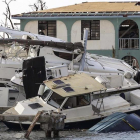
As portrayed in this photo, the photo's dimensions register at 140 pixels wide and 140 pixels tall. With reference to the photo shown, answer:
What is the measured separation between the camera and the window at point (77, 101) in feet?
95.7

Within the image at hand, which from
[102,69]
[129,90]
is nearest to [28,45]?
[102,69]

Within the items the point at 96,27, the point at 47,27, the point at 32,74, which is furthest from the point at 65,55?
the point at 47,27

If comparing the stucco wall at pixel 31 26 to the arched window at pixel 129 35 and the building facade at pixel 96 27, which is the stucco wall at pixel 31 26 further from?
the arched window at pixel 129 35

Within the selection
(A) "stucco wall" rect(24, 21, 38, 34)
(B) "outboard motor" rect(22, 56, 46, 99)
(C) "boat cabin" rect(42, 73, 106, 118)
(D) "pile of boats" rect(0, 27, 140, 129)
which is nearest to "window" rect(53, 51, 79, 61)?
(D) "pile of boats" rect(0, 27, 140, 129)

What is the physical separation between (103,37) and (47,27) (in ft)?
14.5

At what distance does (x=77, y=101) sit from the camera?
2928 cm

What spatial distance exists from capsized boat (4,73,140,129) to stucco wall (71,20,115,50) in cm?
2135

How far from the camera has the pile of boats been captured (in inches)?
1144

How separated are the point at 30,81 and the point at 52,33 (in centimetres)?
1926

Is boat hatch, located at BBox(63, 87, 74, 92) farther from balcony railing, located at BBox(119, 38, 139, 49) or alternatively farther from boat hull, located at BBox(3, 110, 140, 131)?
balcony railing, located at BBox(119, 38, 139, 49)

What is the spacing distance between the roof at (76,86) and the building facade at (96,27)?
2118 cm

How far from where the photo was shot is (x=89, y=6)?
55.1 m

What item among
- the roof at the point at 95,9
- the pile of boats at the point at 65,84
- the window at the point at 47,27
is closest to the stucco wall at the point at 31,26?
the window at the point at 47,27

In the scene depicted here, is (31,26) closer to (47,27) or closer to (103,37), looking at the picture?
(47,27)
